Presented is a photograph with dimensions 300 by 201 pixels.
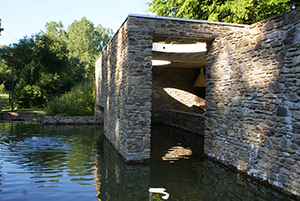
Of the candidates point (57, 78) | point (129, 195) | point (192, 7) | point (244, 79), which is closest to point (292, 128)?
point (244, 79)

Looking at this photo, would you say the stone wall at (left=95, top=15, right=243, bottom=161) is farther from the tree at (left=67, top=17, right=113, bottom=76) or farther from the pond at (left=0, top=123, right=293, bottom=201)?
the tree at (left=67, top=17, right=113, bottom=76)

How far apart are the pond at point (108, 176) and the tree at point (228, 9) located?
7.47m

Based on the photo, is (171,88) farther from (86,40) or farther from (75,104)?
(86,40)

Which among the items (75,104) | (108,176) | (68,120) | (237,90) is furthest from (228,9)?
(68,120)

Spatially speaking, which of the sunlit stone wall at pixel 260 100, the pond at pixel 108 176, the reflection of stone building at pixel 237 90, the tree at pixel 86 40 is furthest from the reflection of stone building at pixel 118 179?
the tree at pixel 86 40

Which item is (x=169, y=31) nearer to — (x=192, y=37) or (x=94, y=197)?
(x=192, y=37)

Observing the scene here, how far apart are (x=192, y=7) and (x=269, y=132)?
9.91 m

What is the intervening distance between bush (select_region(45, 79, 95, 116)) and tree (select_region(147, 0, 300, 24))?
699 centimetres

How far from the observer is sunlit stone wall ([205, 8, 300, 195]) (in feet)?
14.7

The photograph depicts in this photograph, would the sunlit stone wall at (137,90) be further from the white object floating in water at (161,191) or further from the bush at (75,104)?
the bush at (75,104)

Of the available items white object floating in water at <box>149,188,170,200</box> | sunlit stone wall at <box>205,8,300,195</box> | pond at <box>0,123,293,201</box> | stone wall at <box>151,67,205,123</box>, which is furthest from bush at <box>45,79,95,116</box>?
white object floating in water at <box>149,188,170,200</box>

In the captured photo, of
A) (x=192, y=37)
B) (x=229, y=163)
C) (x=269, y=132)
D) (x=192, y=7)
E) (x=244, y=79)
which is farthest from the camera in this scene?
(x=192, y=7)

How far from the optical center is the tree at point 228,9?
11.5 meters

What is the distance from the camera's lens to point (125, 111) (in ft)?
21.6
